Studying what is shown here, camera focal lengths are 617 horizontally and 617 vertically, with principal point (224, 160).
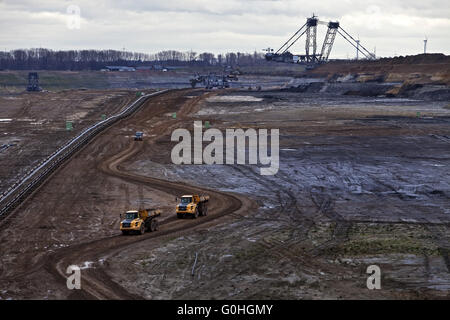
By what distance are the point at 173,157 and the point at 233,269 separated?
33.2 m

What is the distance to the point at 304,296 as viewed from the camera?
23.4m

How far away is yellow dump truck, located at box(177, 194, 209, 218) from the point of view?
119 feet

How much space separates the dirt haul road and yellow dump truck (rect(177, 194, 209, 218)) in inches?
19.7

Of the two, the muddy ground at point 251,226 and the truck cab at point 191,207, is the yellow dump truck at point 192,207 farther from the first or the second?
the muddy ground at point 251,226

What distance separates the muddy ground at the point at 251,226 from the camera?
981 inches

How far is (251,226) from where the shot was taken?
34.5 m

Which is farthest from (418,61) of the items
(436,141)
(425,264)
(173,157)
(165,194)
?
(425,264)

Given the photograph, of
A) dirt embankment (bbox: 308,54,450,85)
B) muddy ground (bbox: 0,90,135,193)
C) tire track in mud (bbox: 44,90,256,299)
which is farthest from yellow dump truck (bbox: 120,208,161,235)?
dirt embankment (bbox: 308,54,450,85)

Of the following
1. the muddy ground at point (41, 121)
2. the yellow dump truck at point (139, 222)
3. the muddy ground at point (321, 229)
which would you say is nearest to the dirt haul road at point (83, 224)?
the yellow dump truck at point (139, 222)

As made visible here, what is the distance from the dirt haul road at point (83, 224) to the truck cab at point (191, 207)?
50 centimetres

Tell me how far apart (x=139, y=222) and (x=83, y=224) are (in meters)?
4.58

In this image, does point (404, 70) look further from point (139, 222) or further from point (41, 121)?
point (139, 222)
